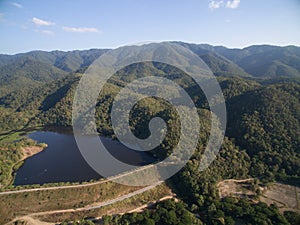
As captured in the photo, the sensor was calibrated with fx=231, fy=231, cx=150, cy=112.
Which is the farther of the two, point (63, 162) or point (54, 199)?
point (63, 162)

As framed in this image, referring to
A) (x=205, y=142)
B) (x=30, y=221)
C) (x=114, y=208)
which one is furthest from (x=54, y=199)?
(x=205, y=142)

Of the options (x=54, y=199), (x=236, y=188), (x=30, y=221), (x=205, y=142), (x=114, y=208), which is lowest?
(x=30, y=221)

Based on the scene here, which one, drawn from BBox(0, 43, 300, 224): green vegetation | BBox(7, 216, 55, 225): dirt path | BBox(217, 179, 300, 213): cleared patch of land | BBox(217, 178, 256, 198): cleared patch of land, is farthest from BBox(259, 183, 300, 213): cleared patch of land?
BBox(7, 216, 55, 225): dirt path

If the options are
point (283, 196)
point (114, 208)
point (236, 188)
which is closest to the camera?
point (114, 208)

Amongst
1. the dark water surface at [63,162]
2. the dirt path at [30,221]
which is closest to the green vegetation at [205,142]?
the dirt path at [30,221]

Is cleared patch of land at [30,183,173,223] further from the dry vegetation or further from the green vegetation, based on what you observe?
the green vegetation

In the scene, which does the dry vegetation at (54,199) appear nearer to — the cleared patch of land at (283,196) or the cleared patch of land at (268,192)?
the cleared patch of land at (268,192)

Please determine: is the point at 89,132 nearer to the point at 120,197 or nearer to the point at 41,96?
the point at 120,197

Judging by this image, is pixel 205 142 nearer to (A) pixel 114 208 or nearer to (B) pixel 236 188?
(B) pixel 236 188
